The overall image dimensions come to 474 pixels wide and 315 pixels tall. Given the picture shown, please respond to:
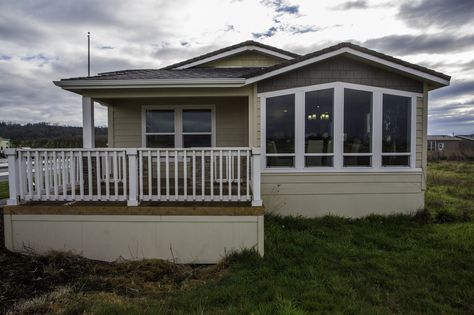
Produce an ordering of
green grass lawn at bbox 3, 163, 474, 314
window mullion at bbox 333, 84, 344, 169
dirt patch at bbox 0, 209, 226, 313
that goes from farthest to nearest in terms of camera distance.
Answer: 1. window mullion at bbox 333, 84, 344, 169
2. dirt patch at bbox 0, 209, 226, 313
3. green grass lawn at bbox 3, 163, 474, 314

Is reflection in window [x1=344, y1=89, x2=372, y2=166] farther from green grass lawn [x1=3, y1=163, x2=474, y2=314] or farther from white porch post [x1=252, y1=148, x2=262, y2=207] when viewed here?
white porch post [x1=252, y1=148, x2=262, y2=207]

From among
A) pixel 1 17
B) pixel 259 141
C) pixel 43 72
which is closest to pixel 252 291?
pixel 259 141

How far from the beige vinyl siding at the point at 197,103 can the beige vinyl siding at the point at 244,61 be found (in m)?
1.85

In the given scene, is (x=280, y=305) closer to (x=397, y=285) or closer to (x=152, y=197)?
(x=397, y=285)

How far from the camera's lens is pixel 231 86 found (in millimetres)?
6195

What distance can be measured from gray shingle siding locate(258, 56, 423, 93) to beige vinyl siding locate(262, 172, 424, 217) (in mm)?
2083

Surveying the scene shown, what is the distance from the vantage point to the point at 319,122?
644cm

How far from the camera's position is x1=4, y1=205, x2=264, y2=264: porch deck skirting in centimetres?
430

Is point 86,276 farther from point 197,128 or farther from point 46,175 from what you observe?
point 197,128

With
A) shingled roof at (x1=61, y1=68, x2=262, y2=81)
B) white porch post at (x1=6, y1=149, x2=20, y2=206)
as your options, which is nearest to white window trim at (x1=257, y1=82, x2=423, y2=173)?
shingled roof at (x1=61, y1=68, x2=262, y2=81)

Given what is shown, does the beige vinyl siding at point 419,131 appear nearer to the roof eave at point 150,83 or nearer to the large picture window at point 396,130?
the large picture window at point 396,130

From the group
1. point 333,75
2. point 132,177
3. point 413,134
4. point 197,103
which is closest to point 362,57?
point 333,75

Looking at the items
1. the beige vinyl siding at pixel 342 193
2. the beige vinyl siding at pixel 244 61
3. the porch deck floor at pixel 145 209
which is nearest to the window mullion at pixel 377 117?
the beige vinyl siding at pixel 342 193

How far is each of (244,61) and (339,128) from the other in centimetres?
411
